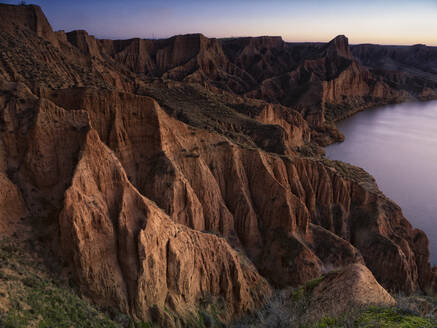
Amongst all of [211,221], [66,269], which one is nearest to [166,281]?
[66,269]

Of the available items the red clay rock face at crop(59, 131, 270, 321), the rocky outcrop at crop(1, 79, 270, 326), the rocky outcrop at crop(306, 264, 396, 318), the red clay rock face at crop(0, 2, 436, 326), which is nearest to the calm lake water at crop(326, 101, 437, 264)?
the red clay rock face at crop(0, 2, 436, 326)

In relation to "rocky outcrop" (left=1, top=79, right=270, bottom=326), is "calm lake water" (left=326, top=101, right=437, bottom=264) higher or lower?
lower

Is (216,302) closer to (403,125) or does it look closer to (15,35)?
(15,35)

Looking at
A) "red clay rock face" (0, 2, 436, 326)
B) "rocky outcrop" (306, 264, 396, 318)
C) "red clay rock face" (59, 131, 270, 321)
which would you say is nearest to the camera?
"rocky outcrop" (306, 264, 396, 318)

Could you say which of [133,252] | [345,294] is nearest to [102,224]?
[133,252]

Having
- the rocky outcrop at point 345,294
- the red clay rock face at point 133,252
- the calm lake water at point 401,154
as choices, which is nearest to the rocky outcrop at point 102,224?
the red clay rock face at point 133,252

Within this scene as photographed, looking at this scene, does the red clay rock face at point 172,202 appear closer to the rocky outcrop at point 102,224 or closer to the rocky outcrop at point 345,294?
the rocky outcrop at point 102,224

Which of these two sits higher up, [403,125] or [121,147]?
[121,147]

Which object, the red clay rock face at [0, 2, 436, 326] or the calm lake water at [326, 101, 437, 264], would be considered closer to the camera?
the red clay rock face at [0, 2, 436, 326]

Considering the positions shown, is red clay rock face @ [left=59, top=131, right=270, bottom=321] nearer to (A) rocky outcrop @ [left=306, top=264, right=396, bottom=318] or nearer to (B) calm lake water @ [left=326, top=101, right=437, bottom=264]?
(A) rocky outcrop @ [left=306, top=264, right=396, bottom=318]
